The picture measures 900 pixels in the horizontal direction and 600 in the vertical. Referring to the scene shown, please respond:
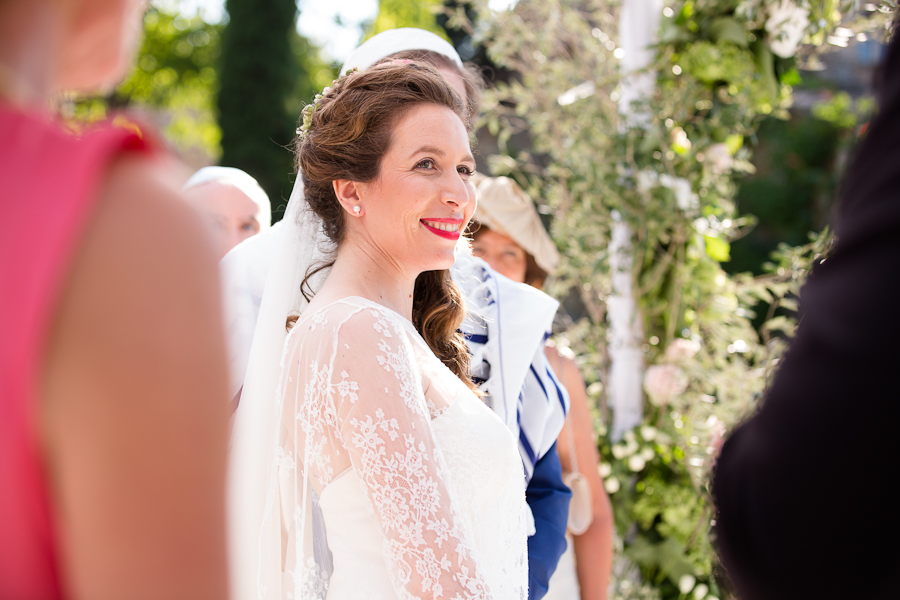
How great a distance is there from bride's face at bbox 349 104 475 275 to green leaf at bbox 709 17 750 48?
2.03 meters

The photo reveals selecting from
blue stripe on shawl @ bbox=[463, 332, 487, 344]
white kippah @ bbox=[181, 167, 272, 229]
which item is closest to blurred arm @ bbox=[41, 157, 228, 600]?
blue stripe on shawl @ bbox=[463, 332, 487, 344]

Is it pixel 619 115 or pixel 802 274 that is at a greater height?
pixel 619 115

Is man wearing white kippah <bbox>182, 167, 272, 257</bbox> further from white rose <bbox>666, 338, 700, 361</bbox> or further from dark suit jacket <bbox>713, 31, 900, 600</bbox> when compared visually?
dark suit jacket <bbox>713, 31, 900, 600</bbox>

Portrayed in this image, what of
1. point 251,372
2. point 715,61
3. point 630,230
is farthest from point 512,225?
point 251,372

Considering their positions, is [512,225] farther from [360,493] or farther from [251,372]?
[360,493]

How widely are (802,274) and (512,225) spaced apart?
1.39 m

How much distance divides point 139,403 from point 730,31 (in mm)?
3473

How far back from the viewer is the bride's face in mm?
2010

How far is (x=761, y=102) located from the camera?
11.9 feet

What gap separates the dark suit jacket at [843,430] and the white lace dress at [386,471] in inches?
31.2

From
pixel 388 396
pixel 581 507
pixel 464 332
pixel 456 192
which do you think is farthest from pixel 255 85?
pixel 388 396

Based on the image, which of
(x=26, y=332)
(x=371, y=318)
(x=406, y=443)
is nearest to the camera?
(x=26, y=332)

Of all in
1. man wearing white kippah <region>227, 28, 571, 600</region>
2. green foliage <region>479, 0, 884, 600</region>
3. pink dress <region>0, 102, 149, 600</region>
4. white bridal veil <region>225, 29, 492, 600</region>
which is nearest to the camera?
pink dress <region>0, 102, 149, 600</region>

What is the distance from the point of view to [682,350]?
359 centimetres
